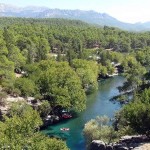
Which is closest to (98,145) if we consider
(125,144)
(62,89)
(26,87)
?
(125,144)

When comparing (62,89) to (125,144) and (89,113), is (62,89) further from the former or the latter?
(125,144)

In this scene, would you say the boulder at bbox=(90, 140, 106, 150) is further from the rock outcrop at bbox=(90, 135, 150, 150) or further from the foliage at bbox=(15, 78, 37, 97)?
the foliage at bbox=(15, 78, 37, 97)

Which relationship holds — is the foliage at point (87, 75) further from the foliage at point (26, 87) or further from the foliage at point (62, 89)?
the foliage at point (26, 87)

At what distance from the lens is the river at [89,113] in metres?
70.6

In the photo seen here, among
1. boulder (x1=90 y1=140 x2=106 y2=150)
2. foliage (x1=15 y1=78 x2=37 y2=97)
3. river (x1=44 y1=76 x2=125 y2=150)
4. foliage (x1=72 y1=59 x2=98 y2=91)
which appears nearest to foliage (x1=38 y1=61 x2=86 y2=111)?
foliage (x1=15 y1=78 x2=37 y2=97)

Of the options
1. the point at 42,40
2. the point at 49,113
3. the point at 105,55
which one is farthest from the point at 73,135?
the point at 42,40

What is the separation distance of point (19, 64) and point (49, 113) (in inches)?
1894

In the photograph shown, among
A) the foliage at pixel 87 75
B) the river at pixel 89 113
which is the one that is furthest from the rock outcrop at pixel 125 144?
the foliage at pixel 87 75

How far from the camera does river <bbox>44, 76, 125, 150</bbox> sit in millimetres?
70644

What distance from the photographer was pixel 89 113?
294ft

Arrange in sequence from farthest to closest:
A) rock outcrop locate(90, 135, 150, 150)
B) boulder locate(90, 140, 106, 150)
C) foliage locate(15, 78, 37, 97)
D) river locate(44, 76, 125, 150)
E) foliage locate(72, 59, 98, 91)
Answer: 1. foliage locate(72, 59, 98, 91)
2. foliage locate(15, 78, 37, 97)
3. river locate(44, 76, 125, 150)
4. boulder locate(90, 140, 106, 150)
5. rock outcrop locate(90, 135, 150, 150)

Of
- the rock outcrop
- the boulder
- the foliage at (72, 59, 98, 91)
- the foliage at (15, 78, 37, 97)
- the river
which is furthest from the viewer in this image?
the foliage at (72, 59, 98, 91)

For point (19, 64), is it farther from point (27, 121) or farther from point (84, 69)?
point (27, 121)

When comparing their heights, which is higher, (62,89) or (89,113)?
(62,89)
